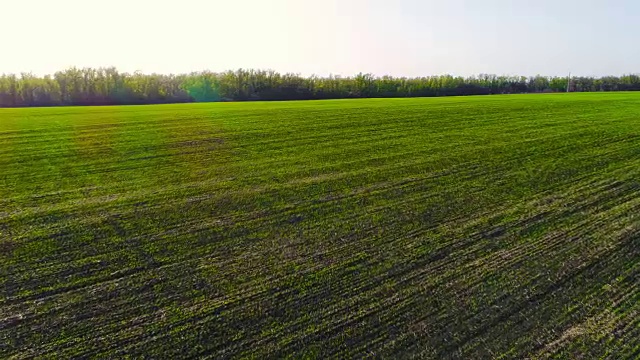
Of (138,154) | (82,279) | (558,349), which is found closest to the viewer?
(558,349)

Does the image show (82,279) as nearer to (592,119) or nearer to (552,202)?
(552,202)

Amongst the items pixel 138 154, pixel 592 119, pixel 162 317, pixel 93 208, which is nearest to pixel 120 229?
pixel 93 208

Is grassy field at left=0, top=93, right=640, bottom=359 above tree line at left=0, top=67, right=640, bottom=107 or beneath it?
beneath

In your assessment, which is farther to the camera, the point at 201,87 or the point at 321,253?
the point at 201,87

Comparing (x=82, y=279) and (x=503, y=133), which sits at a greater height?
(x=503, y=133)

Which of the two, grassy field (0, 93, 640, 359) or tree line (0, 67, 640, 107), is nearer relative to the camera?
grassy field (0, 93, 640, 359)
